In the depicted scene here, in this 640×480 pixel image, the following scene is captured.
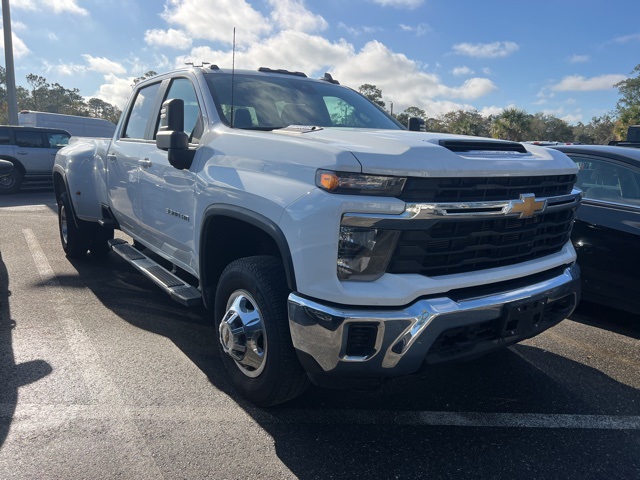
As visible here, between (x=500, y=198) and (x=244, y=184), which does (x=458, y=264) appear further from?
(x=244, y=184)

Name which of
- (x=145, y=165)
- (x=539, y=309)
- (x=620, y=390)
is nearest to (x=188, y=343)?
(x=145, y=165)

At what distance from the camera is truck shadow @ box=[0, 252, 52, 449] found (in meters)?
2.82

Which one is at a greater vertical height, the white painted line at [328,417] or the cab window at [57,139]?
the cab window at [57,139]

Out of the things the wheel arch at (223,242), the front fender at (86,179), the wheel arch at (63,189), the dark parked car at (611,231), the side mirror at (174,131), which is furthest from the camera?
the wheel arch at (63,189)

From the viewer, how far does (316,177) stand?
2.30 m

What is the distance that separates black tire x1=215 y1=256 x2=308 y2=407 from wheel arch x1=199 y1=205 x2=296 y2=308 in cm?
25

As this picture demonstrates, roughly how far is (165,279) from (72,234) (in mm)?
2789

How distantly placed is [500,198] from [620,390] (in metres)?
1.80

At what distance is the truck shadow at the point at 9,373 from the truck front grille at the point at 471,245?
7.47 ft

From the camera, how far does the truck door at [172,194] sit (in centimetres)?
341

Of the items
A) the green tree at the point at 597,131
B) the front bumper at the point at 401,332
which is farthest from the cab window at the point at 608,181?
the green tree at the point at 597,131

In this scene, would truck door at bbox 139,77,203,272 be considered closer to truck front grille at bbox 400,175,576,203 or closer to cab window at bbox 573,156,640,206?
truck front grille at bbox 400,175,576,203

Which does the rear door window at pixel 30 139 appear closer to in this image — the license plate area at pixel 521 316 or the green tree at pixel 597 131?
the license plate area at pixel 521 316

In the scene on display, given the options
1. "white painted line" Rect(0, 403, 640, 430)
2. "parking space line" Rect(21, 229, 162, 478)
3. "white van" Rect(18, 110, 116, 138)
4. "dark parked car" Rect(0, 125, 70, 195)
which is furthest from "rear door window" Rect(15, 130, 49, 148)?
"white painted line" Rect(0, 403, 640, 430)
